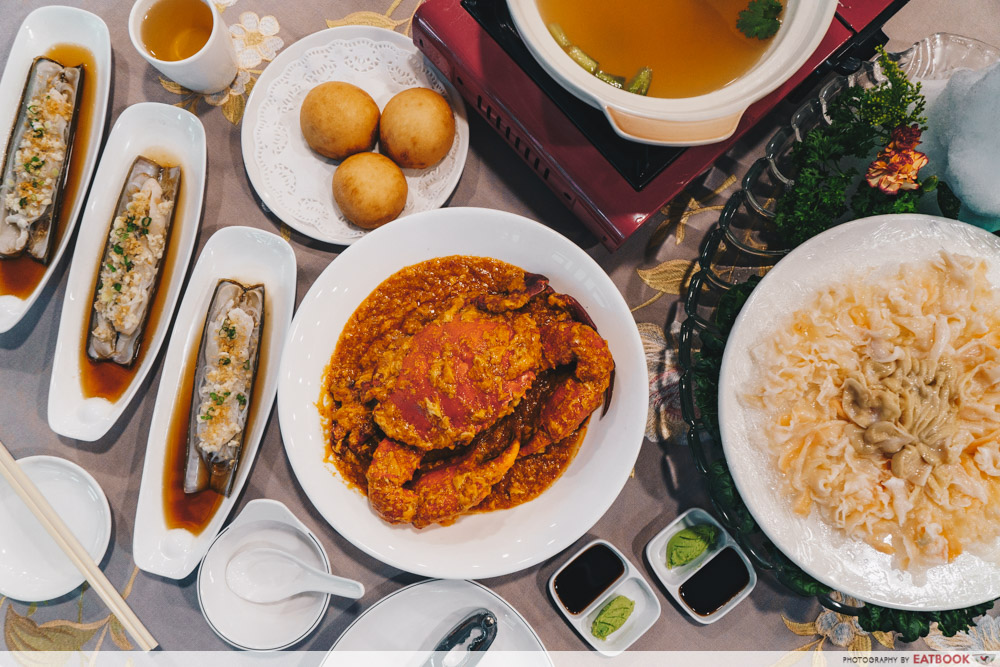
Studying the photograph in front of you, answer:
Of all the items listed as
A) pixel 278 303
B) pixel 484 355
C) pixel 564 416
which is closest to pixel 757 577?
pixel 564 416

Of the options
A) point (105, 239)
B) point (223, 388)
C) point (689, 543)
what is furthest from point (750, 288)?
point (105, 239)

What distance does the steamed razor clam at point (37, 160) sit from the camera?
2.01 metres

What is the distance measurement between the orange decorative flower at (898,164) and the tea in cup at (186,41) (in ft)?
6.91

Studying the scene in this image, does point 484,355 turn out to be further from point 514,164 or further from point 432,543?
point 514,164

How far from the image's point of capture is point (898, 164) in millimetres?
1653

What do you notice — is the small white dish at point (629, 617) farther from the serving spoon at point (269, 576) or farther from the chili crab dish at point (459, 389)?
the serving spoon at point (269, 576)

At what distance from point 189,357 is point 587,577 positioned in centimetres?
161

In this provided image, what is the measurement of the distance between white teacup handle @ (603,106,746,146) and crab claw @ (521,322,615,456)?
0.59m

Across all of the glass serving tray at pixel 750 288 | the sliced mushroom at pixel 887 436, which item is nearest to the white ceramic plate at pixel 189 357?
the glass serving tray at pixel 750 288

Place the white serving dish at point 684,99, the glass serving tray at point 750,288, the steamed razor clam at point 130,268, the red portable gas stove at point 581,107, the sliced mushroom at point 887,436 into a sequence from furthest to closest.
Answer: the steamed razor clam at point 130,268 < the glass serving tray at point 750,288 < the red portable gas stove at point 581,107 < the sliced mushroom at point 887,436 < the white serving dish at point 684,99

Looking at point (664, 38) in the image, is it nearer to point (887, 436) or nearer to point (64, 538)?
point (887, 436)

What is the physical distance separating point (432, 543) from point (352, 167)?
1.25m

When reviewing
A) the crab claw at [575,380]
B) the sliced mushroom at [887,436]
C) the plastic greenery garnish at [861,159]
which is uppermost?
the plastic greenery garnish at [861,159]

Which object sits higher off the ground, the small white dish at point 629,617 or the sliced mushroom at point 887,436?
the sliced mushroom at point 887,436
